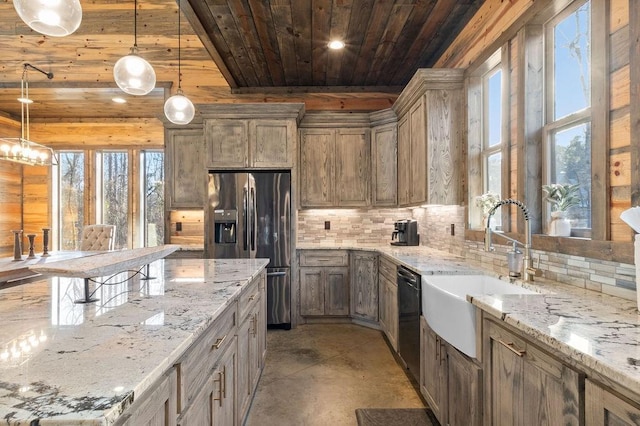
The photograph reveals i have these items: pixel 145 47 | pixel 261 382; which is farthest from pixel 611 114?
pixel 145 47

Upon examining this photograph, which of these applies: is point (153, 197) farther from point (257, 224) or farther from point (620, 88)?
point (620, 88)

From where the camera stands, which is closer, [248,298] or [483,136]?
[248,298]

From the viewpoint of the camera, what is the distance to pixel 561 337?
3.21 feet

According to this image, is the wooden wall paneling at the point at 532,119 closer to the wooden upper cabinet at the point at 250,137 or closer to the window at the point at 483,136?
the window at the point at 483,136

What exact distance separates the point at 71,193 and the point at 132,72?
5076mm

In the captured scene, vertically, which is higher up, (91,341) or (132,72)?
(132,72)

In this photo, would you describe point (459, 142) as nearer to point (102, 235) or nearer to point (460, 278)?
point (460, 278)

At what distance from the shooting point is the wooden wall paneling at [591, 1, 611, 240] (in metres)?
1.49

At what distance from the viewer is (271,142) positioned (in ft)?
12.7

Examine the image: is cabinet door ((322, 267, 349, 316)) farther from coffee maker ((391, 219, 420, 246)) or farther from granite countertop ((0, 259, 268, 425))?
granite countertop ((0, 259, 268, 425))

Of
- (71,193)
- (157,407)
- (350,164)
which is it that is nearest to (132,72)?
(157,407)

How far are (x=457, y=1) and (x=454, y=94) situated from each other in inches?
28.1

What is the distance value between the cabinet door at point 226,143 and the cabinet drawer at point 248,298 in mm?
1814

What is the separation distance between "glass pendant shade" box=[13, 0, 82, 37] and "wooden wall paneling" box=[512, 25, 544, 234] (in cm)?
246
